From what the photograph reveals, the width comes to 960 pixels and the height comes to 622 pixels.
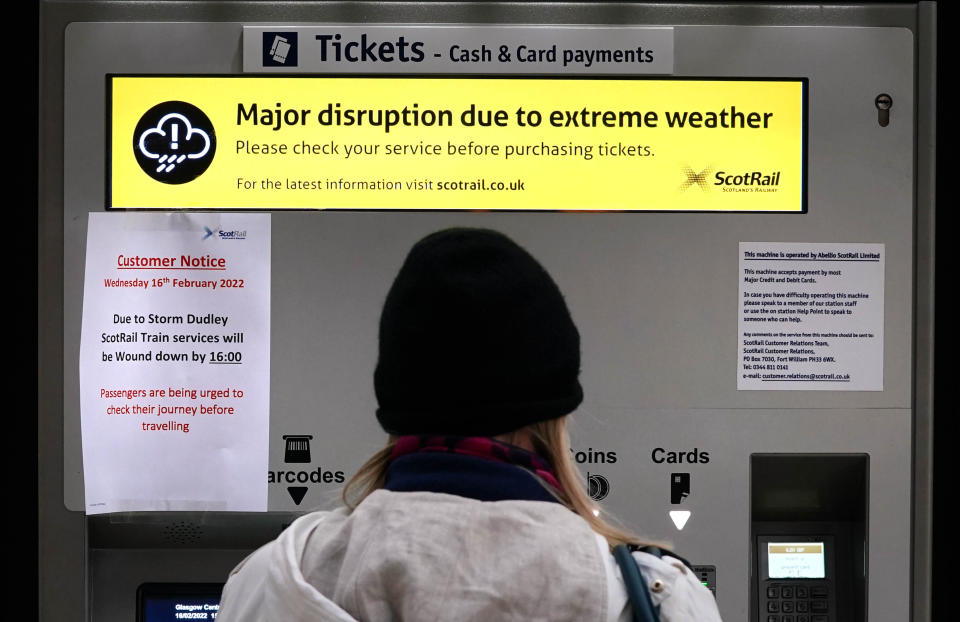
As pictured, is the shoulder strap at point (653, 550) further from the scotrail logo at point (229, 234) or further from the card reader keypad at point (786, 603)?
the scotrail logo at point (229, 234)

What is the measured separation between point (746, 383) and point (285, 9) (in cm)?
150

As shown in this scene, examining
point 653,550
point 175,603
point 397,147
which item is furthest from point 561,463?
point 175,603

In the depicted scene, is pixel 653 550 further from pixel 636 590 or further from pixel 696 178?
pixel 696 178

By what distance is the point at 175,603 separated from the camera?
8.04 ft

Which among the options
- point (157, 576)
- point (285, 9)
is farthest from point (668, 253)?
point (157, 576)

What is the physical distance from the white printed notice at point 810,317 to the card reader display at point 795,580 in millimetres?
415

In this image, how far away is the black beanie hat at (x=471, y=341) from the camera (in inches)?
49.6

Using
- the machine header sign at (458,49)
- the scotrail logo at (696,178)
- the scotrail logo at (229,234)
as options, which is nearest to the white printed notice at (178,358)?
the scotrail logo at (229,234)

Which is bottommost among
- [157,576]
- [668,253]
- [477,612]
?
[157,576]

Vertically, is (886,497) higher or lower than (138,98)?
lower

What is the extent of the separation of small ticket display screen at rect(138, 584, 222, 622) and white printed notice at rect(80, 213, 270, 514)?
0.22 m

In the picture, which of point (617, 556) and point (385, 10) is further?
point (385, 10)

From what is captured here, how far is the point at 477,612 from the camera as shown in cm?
115

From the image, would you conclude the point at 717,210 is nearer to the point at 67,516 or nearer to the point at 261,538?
the point at 261,538
